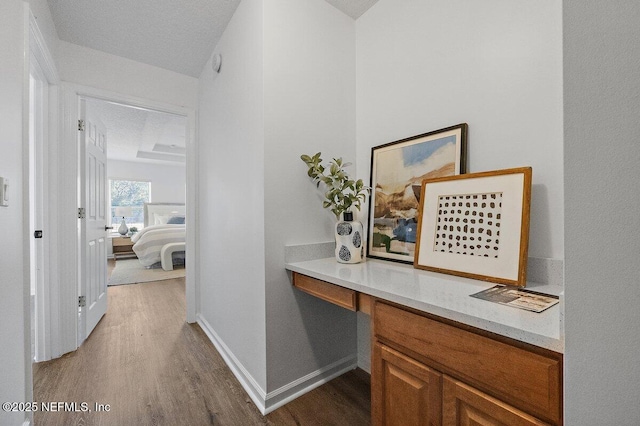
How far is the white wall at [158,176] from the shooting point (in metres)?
6.93

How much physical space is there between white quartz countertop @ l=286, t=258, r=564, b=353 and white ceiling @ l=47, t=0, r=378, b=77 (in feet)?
5.43

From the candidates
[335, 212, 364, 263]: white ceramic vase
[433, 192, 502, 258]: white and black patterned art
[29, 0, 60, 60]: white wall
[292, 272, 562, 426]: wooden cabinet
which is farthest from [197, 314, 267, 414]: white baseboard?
[29, 0, 60, 60]: white wall

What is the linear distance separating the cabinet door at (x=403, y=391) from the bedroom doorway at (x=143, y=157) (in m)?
2.25

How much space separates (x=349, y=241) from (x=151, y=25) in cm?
212

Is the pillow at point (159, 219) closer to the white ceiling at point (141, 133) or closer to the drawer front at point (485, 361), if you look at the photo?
the white ceiling at point (141, 133)

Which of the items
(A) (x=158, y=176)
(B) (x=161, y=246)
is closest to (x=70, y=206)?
(B) (x=161, y=246)

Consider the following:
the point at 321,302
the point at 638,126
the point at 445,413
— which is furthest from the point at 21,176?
the point at 638,126

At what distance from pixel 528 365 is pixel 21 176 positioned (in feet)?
6.59

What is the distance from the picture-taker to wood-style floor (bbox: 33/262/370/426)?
1446 millimetres

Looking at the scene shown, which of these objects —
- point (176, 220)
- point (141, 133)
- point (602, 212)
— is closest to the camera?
point (602, 212)

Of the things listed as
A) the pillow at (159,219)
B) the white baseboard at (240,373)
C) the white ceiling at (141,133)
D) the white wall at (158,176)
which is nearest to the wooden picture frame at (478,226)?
the white baseboard at (240,373)

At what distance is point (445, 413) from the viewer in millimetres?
857

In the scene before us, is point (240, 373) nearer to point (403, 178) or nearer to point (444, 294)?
point (444, 294)

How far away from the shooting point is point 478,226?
1.21 metres
